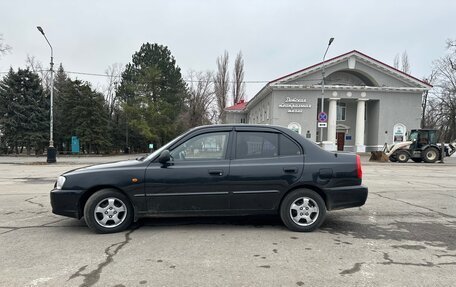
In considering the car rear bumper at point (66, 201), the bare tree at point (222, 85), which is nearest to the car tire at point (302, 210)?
the car rear bumper at point (66, 201)

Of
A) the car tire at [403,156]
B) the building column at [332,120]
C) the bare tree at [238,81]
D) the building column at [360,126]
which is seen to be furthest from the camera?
the bare tree at [238,81]

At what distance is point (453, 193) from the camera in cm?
969

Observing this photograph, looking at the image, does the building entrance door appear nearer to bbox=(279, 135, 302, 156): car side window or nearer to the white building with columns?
the white building with columns

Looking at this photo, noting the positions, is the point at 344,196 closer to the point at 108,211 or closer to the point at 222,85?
the point at 108,211

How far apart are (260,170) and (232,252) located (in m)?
1.38

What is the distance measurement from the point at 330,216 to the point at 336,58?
105 ft

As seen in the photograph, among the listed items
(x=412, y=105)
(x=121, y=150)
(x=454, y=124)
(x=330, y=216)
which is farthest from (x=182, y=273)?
(x=454, y=124)

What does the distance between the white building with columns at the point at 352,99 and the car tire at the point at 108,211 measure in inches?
1191

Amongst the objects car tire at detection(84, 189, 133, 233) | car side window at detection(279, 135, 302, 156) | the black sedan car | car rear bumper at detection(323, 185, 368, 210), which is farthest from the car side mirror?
car rear bumper at detection(323, 185, 368, 210)

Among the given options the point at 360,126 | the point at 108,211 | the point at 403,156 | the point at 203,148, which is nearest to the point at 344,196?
the point at 203,148

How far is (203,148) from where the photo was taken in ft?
17.5

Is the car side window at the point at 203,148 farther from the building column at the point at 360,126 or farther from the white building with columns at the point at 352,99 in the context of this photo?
the building column at the point at 360,126

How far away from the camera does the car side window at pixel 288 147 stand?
17.8 feet

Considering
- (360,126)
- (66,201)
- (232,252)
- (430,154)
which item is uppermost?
(360,126)
